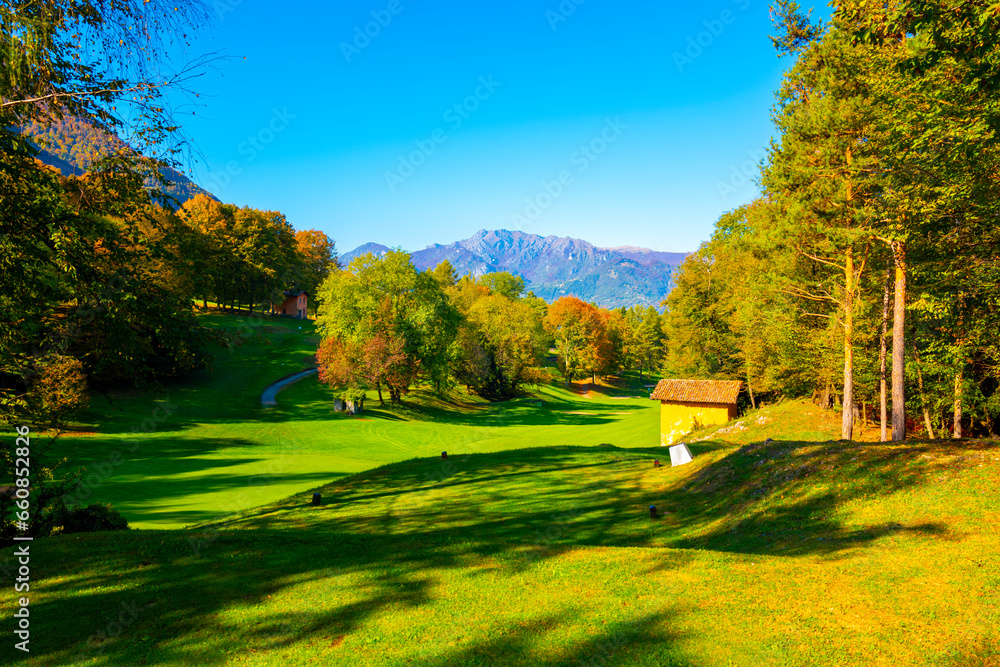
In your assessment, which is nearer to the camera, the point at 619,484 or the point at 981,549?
the point at 981,549

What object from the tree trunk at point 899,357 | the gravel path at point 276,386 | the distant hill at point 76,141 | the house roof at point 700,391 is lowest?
the gravel path at point 276,386

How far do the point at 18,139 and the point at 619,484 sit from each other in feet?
57.4

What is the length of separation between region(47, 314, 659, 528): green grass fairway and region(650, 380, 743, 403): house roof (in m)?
5.72

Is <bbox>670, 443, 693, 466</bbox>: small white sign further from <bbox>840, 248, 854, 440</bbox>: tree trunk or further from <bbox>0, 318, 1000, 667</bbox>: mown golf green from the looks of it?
<bbox>840, 248, 854, 440</bbox>: tree trunk

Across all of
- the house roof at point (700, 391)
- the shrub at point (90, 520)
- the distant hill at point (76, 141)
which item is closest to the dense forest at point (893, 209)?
the house roof at point (700, 391)

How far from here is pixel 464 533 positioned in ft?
38.1

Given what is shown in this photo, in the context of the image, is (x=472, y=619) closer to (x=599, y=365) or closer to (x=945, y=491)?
(x=945, y=491)

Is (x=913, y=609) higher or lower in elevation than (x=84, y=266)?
lower

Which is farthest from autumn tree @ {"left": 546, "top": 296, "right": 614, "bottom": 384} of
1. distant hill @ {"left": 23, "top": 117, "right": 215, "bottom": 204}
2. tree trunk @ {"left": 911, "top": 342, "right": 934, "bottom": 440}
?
distant hill @ {"left": 23, "top": 117, "right": 215, "bottom": 204}

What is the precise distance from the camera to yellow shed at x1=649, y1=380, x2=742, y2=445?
33.5 metres

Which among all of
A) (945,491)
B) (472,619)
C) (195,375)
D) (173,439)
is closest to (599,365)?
(195,375)

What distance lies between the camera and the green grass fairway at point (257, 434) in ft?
59.6

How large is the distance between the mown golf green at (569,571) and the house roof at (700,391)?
16.9 meters

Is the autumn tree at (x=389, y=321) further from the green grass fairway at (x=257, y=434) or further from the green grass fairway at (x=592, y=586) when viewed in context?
the green grass fairway at (x=592, y=586)
